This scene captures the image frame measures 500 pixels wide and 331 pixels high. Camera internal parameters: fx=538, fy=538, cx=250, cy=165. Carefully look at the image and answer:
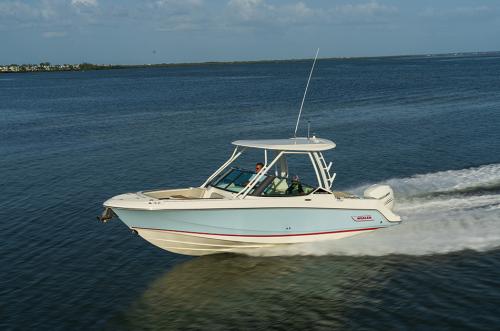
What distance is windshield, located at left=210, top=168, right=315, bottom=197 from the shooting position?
13.2 m

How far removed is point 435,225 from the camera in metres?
15.1

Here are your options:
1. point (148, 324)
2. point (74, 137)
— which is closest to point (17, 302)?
point (148, 324)

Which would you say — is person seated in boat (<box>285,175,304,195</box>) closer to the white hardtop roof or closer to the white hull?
the white hardtop roof

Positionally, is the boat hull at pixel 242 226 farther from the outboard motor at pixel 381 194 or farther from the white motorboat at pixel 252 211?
the outboard motor at pixel 381 194

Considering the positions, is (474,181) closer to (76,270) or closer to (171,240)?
(171,240)

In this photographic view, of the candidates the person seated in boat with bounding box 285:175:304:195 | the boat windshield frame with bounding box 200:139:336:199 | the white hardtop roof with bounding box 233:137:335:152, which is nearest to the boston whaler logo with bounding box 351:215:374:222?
the boat windshield frame with bounding box 200:139:336:199

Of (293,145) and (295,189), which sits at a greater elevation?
(293,145)

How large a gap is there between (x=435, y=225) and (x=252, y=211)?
5649mm

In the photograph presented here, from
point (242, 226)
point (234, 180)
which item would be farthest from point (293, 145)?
point (242, 226)

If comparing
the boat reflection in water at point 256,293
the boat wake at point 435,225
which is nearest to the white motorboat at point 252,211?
the boat wake at point 435,225

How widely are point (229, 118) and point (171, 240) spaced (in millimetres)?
32244

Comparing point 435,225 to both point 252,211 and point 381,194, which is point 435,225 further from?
point 252,211

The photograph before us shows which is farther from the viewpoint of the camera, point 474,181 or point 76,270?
point 474,181

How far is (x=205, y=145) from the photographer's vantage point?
31.1 meters
